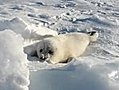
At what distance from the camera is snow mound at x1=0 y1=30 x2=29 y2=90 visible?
101 inches

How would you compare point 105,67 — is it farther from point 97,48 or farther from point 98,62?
point 97,48

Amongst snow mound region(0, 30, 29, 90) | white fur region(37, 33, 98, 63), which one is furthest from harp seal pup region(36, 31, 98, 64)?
snow mound region(0, 30, 29, 90)

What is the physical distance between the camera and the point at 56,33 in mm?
5586

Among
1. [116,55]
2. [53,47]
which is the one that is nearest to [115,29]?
[116,55]

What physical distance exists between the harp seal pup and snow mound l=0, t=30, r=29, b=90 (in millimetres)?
1454

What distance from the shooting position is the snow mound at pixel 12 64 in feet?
8.41

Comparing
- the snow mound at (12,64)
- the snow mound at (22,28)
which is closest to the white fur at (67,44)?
the snow mound at (22,28)

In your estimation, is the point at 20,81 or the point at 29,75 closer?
the point at 20,81

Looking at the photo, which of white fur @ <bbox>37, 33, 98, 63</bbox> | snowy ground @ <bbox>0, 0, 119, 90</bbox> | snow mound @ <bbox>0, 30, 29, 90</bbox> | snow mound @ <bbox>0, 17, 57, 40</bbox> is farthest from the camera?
snow mound @ <bbox>0, 17, 57, 40</bbox>

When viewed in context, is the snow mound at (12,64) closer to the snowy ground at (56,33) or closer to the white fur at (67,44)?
Answer: the snowy ground at (56,33)

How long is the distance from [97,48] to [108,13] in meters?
2.37

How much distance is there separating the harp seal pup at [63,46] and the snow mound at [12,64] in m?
1.45

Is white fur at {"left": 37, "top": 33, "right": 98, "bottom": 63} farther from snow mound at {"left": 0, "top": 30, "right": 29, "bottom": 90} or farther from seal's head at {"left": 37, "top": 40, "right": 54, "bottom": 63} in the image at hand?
snow mound at {"left": 0, "top": 30, "right": 29, "bottom": 90}

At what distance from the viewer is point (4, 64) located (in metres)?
2.72
